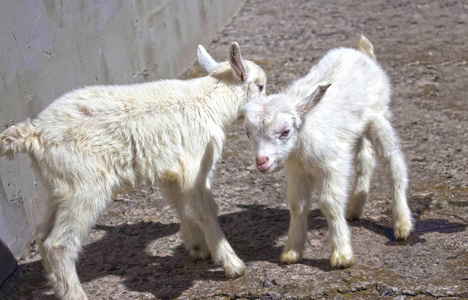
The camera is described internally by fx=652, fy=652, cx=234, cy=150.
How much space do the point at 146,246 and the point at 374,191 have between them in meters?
2.07

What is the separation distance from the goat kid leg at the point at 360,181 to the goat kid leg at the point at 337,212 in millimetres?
741

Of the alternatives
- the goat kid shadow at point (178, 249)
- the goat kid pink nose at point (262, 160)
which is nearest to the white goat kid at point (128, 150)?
the goat kid shadow at point (178, 249)

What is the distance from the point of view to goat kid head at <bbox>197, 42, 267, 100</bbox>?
15.5 feet

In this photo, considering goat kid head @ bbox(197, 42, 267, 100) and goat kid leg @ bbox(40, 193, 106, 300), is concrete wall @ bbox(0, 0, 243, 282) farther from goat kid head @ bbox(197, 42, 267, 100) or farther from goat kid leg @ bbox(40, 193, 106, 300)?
goat kid head @ bbox(197, 42, 267, 100)

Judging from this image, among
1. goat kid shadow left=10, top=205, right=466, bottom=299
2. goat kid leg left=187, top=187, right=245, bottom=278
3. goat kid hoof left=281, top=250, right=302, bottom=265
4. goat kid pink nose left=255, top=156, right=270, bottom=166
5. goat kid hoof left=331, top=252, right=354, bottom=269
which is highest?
goat kid pink nose left=255, top=156, right=270, bottom=166

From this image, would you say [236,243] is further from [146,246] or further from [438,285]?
[438,285]

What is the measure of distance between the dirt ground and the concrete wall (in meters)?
0.51

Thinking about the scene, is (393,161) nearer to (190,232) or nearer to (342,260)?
(342,260)

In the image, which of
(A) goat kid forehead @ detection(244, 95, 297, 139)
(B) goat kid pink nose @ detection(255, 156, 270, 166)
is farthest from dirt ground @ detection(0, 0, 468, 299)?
(A) goat kid forehead @ detection(244, 95, 297, 139)

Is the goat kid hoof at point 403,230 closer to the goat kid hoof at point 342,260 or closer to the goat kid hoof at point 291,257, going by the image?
the goat kid hoof at point 342,260

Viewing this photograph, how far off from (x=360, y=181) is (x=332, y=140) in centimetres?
88

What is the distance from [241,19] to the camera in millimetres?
11656

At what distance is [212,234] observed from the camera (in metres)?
4.55

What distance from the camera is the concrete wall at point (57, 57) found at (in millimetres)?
4949
